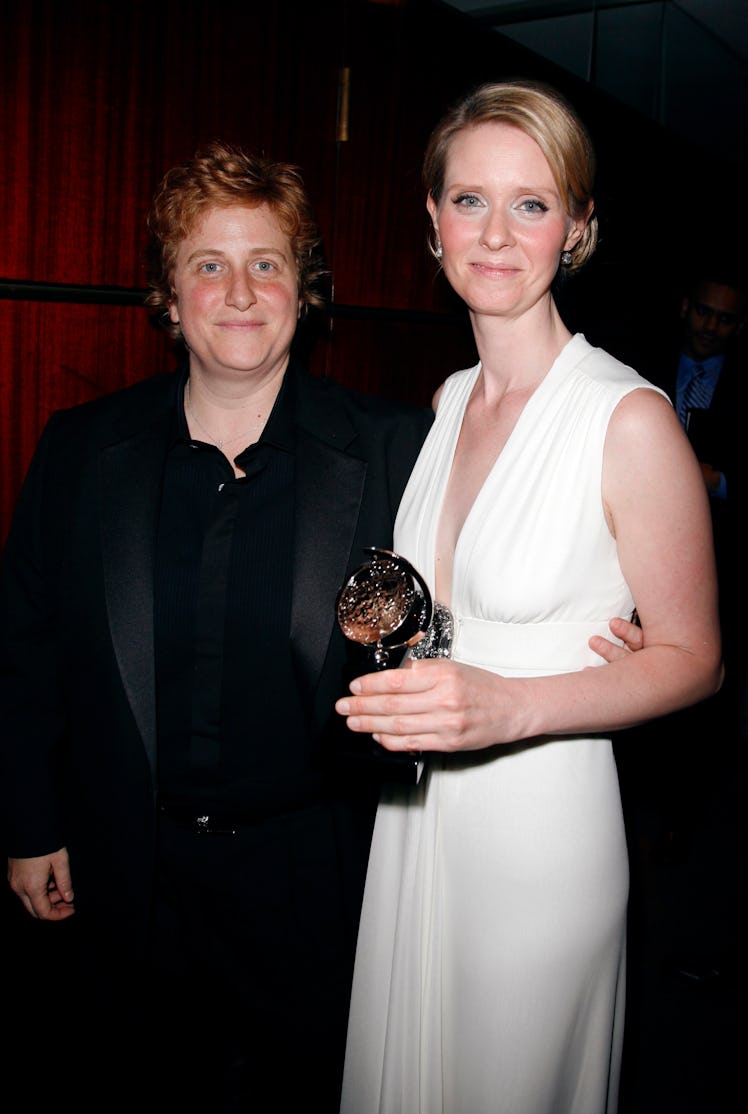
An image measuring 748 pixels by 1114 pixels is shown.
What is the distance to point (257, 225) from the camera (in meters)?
1.98

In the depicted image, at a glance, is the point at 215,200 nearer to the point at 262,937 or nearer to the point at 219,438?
the point at 219,438

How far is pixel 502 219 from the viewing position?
171 cm

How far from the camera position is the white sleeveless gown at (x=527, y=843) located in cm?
166

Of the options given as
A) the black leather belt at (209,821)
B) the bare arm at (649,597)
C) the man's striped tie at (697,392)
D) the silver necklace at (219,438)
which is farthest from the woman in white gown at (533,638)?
the man's striped tie at (697,392)

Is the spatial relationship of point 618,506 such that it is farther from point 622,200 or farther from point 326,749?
point 622,200

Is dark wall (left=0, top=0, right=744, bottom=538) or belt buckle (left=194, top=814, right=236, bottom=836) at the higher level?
dark wall (left=0, top=0, right=744, bottom=538)

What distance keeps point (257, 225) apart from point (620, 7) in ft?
15.3

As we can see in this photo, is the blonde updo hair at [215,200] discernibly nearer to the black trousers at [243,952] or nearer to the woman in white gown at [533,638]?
the woman in white gown at [533,638]

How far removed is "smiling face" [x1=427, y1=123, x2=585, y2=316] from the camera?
170cm

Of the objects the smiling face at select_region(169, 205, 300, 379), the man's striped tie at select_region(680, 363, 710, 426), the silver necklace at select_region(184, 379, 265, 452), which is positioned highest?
the man's striped tie at select_region(680, 363, 710, 426)

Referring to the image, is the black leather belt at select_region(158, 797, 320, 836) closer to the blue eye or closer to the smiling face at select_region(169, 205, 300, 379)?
the smiling face at select_region(169, 205, 300, 379)

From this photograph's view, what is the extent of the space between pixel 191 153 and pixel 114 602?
1.12 meters

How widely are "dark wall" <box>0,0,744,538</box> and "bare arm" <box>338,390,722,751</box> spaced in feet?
2.10

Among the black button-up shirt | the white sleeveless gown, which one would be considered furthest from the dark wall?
the white sleeveless gown
